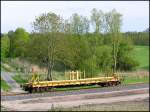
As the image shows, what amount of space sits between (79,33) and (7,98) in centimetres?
2871

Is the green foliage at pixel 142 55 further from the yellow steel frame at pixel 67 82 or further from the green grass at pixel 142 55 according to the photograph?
the yellow steel frame at pixel 67 82

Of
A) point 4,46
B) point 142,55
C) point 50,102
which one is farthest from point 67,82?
point 142,55

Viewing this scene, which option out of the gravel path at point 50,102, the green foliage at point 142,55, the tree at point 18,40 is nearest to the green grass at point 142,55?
the green foliage at point 142,55

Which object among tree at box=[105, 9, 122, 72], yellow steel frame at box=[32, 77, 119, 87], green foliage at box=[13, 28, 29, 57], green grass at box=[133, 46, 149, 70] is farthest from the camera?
green foliage at box=[13, 28, 29, 57]

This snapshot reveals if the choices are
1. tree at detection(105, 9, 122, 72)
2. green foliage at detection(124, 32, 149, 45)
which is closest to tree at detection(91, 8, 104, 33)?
tree at detection(105, 9, 122, 72)

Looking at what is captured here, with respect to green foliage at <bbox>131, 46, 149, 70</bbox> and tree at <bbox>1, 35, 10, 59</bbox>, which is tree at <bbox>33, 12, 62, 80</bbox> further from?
tree at <bbox>1, 35, 10, 59</bbox>

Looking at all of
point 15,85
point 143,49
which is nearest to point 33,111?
point 15,85

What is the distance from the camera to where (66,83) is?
45.6 metres

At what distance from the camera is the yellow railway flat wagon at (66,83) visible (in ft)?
141

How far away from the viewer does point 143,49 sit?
363ft

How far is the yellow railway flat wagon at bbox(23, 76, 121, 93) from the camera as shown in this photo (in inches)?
1687

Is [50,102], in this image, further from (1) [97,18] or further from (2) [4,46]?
(2) [4,46]

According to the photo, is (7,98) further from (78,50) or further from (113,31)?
(113,31)

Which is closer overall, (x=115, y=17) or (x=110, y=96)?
(x=110, y=96)
